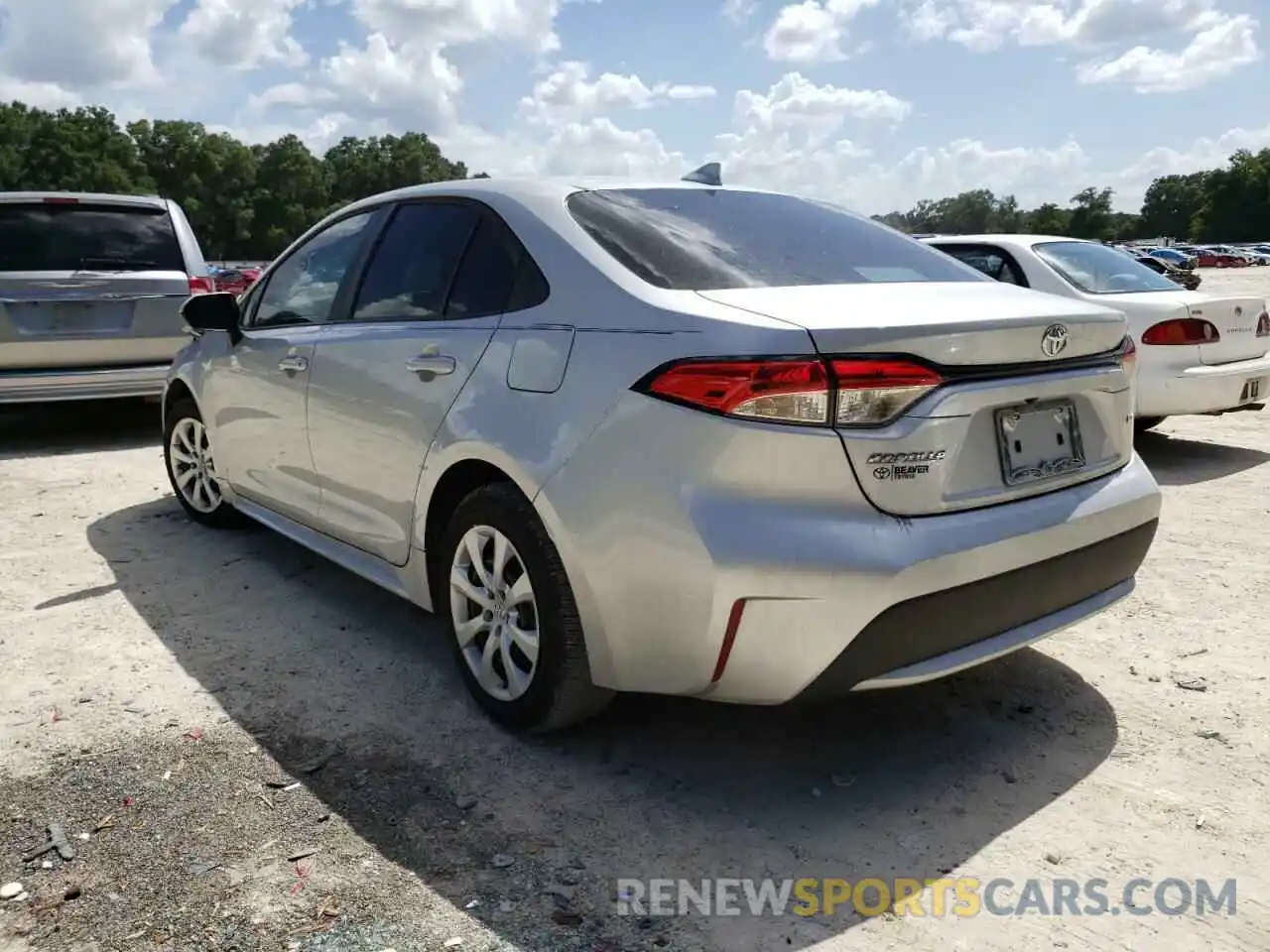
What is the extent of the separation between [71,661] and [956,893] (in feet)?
9.97

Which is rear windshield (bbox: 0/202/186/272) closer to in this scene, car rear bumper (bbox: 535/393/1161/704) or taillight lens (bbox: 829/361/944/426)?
car rear bumper (bbox: 535/393/1161/704)

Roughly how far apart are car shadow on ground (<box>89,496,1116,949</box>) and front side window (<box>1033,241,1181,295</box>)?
13.5ft

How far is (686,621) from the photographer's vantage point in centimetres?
243

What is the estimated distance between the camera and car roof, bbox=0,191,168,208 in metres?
7.08

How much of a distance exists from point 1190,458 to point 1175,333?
0.97m

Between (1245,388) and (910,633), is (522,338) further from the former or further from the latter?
(1245,388)

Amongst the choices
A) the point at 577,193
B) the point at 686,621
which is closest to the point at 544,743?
the point at 686,621

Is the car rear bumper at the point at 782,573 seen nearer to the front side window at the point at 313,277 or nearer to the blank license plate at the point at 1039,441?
the blank license plate at the point at 1039,441

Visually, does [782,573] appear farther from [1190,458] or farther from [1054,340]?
[1190,458]

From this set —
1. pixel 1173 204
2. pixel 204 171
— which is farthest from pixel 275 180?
pixel 1173 204

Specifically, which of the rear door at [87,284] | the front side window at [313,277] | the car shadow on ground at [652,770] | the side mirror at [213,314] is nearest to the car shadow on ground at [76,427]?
the rear door at [87,284]

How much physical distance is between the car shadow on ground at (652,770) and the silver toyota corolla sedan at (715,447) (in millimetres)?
265

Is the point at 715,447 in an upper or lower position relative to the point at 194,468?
upper

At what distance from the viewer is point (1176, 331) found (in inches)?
250
